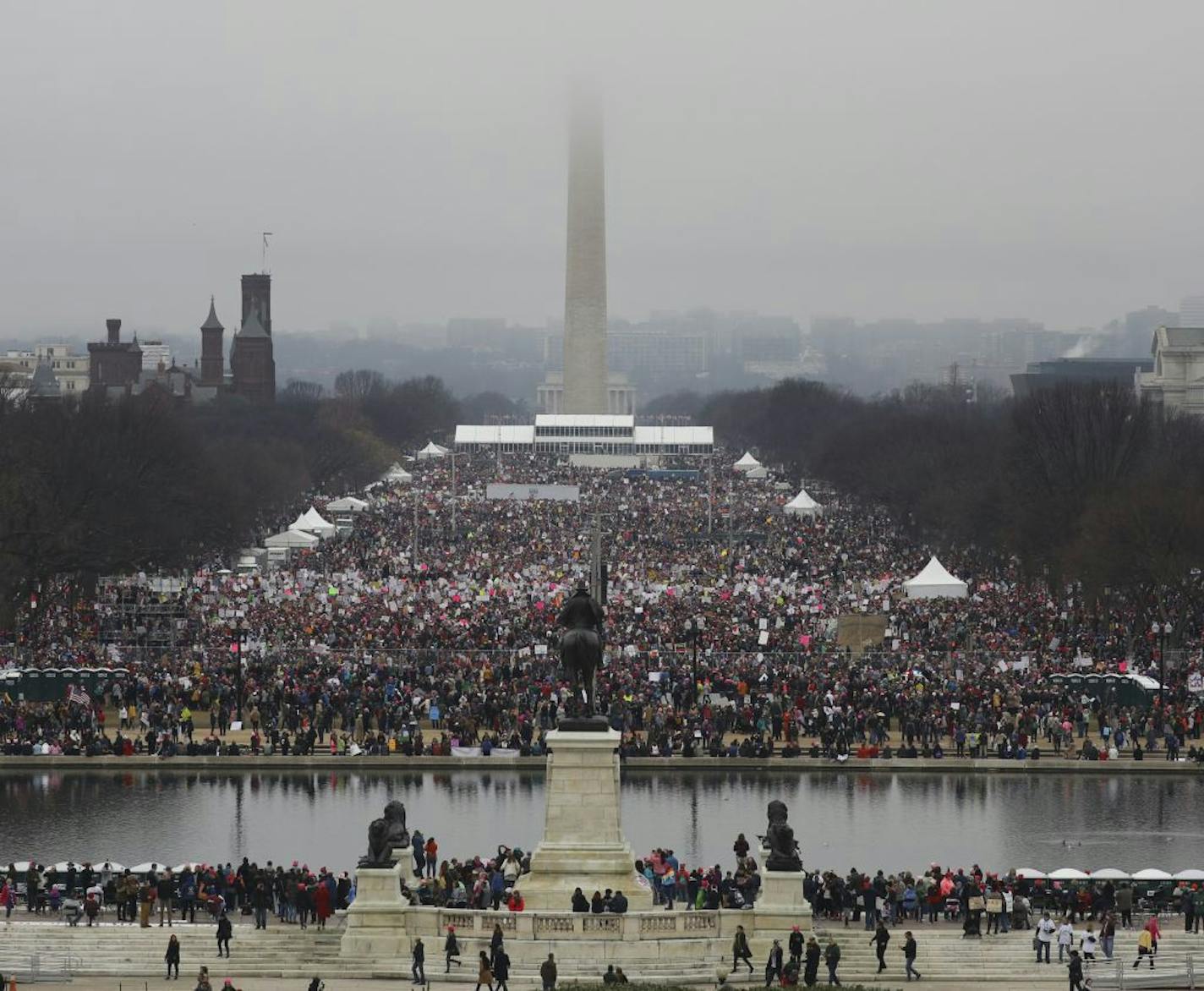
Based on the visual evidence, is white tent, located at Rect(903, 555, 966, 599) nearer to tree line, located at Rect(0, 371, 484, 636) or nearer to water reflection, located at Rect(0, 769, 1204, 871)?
water reflection, located at Rect(0, 769, 1204, 871)

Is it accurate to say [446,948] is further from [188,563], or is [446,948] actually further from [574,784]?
[188,563]

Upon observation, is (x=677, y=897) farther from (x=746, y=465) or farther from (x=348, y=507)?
(x=746, y=465)

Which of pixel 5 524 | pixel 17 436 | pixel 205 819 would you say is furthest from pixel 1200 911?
pixel 17 436

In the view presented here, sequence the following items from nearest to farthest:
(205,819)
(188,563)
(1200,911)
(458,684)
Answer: (1200,911) → (205,819) → (458,684) → (188,563)

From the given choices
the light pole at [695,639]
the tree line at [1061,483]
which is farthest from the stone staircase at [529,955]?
the tree line at [1061,483]

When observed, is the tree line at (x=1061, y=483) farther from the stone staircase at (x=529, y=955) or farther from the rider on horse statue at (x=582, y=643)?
the rider on horse statue at (x=582, y=643)

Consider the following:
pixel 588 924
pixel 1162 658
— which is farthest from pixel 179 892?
pixel 1162 658
